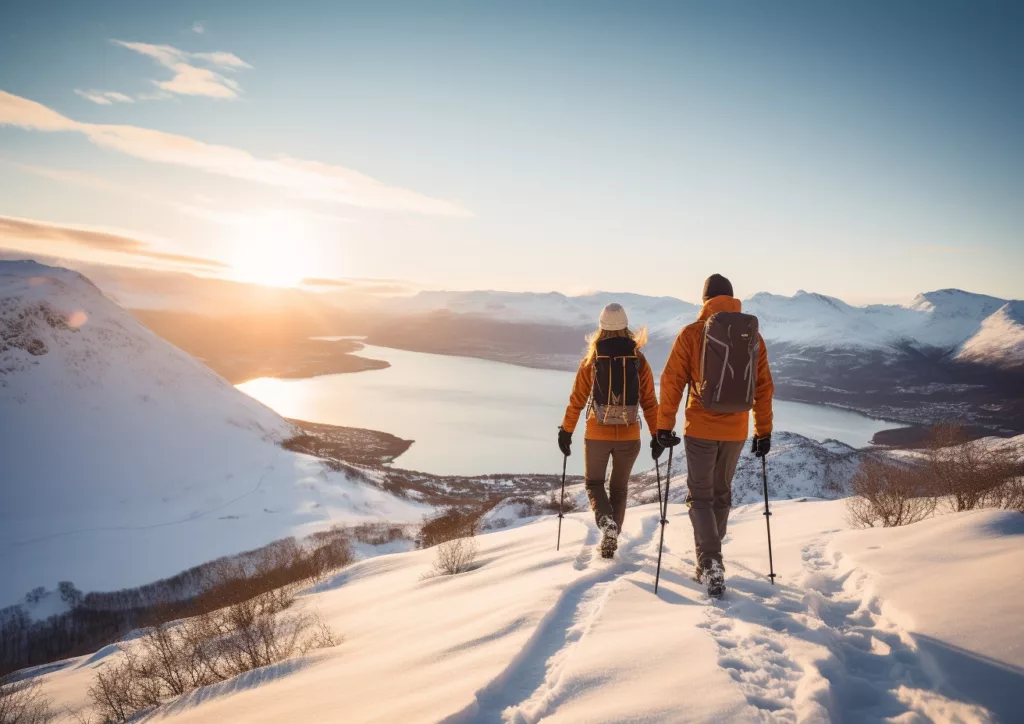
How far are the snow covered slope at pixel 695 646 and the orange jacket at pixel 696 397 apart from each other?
1.68 m

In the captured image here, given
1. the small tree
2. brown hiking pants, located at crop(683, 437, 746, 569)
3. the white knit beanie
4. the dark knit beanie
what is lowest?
the small tree

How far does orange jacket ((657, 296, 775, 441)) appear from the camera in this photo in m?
5.01

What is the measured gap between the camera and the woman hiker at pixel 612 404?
5957 mm

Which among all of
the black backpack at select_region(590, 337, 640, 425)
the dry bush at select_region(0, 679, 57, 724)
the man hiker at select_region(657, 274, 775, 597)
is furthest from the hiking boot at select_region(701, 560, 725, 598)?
the dry bush at select_region(0, 679, 57, 724)

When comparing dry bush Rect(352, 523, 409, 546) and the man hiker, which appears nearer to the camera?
the man hiker

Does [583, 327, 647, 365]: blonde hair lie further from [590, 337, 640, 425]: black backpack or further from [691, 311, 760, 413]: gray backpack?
[691, 311, 760, 413]: gray backpack

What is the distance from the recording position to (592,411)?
245 inches

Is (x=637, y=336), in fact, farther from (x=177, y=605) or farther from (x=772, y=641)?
(x=177, y=605)

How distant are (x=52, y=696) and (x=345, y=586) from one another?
742 cm

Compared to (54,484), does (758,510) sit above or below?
above

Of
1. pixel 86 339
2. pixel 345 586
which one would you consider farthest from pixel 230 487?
pixel 345 586

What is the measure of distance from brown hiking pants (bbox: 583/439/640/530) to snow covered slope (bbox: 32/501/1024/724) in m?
0.67

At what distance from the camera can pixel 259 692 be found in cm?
459

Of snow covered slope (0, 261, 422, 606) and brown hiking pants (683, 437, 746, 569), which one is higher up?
brown hiking pants (683, 437, 746, 569)
